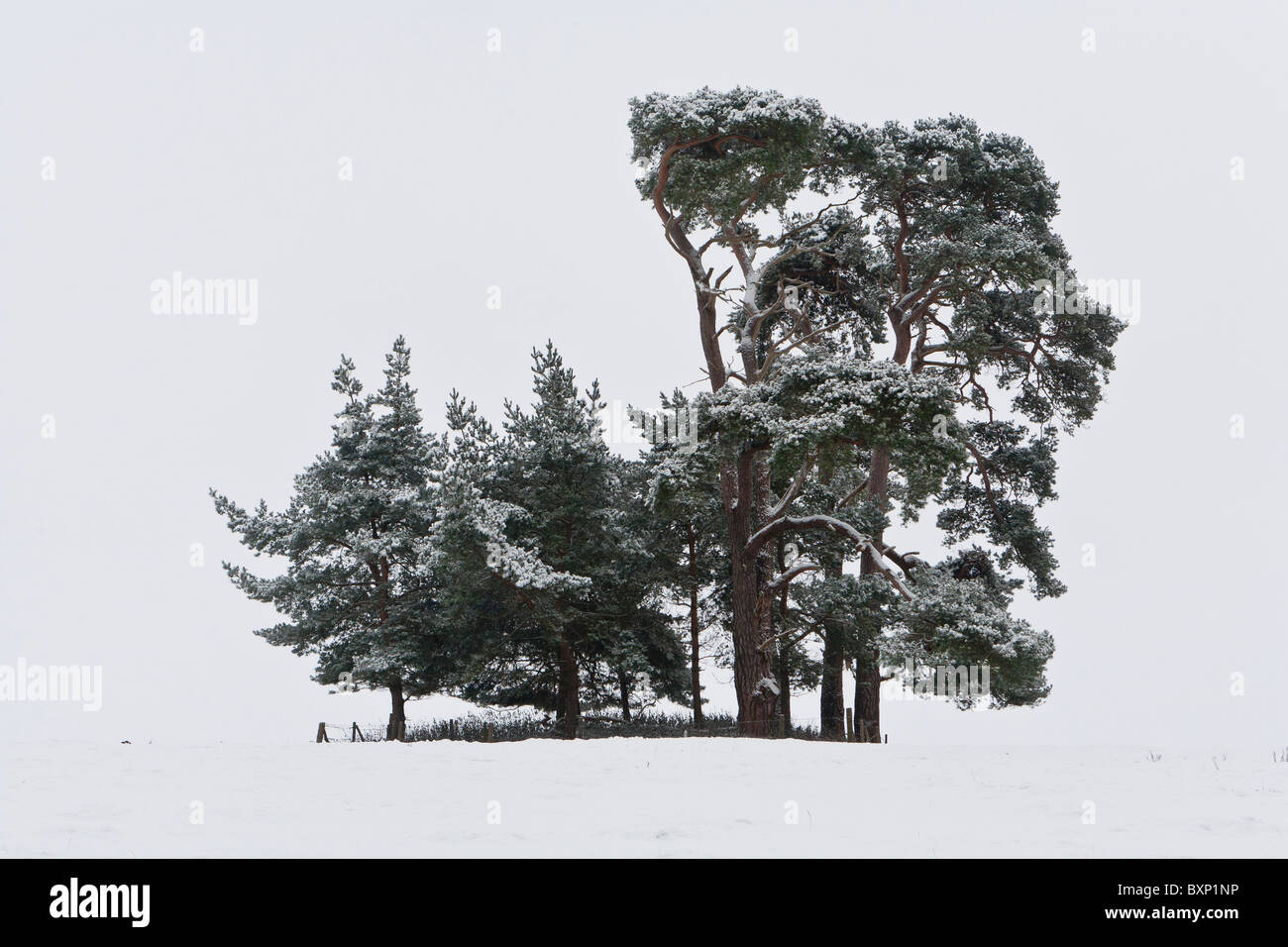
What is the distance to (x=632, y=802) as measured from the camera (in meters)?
13.6

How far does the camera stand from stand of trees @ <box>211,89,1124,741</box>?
24.1 meters

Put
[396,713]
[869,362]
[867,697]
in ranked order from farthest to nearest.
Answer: [396,713] → [867,697] → [869,362]

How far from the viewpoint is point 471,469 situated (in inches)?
1077

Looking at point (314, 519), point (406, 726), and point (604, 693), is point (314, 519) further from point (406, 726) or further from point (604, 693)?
point (604, 693)

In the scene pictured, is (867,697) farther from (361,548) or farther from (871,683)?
(361,548)

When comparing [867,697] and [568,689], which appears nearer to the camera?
[867,697]

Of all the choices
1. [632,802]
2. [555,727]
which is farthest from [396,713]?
[632,802]

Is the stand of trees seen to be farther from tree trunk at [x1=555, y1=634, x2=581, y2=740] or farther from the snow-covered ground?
the snow-covered ground

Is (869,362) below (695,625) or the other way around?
the other way around

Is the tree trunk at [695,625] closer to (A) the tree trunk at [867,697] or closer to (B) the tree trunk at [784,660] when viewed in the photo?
(B) the tree trunk at [784,660]

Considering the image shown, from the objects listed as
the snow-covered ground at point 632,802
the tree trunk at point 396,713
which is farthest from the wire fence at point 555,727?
the snow-covered ground at point 632,802

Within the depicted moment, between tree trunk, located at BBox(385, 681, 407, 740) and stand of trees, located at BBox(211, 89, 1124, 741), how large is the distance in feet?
0.35

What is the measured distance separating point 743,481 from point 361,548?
10128 millimetres
